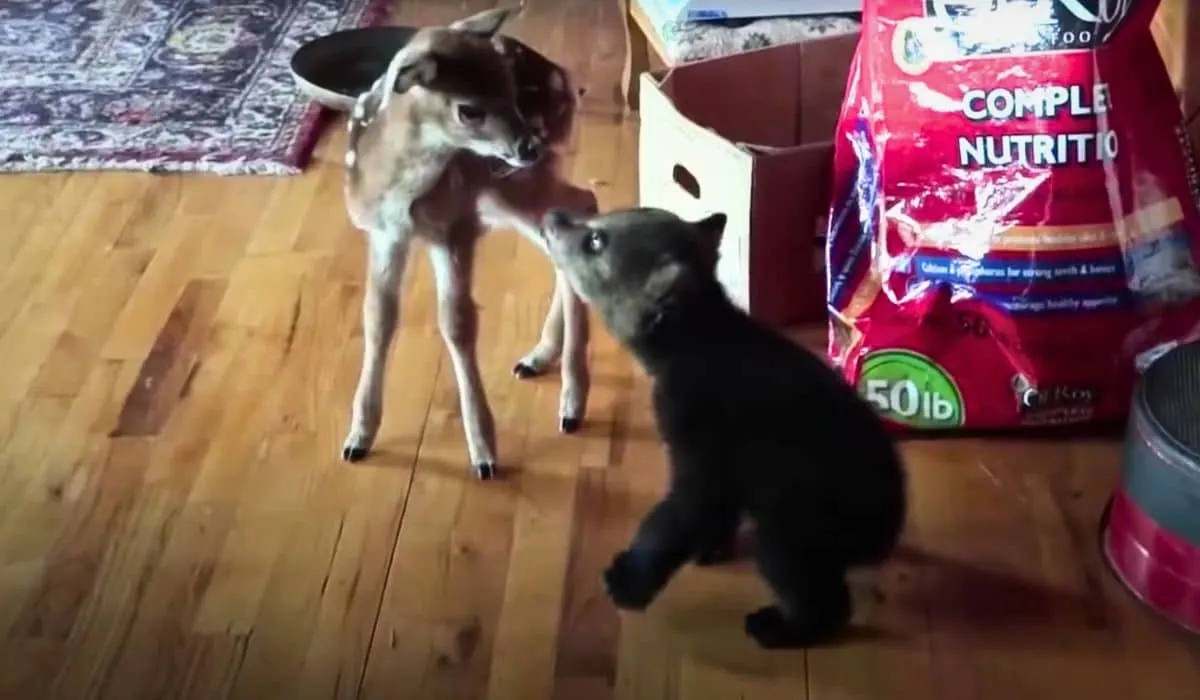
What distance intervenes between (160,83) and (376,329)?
4.61ft

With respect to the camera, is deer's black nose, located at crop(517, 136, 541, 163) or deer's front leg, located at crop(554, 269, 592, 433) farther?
deer's front leg, located at crop(554, 269, 592, 433)

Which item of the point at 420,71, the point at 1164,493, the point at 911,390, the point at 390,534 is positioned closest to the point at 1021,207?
the point at 911,390

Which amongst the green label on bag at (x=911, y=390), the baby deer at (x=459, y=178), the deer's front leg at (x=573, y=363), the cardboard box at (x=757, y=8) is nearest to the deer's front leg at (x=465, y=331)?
the baby deer at (x=459, y=178)

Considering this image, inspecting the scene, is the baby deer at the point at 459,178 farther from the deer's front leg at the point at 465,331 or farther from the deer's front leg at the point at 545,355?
the deer's front leg at the point at 545,355

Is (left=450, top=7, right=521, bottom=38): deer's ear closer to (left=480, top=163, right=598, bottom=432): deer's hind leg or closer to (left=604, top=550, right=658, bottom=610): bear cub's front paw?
(left=480, top=163, right=598, bottom=432): deer's hind leg

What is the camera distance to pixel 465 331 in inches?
72.1

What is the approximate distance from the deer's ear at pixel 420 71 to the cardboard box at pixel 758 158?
0.52m

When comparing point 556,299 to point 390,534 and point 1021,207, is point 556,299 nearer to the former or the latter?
point 390,534

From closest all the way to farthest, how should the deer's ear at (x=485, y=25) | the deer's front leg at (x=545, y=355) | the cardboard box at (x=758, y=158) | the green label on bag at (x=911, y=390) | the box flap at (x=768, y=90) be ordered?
the deer's ear at (x=485, y=25), the green label on bag at (x=911, y=390), the cardboard box at (x=758, y=158), the deer's front leg at (x=545, y=355), the box flap at (x=768, y=90)

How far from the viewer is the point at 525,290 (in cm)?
232

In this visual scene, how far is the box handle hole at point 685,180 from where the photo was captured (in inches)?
85.5

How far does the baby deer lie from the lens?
165 centimetres

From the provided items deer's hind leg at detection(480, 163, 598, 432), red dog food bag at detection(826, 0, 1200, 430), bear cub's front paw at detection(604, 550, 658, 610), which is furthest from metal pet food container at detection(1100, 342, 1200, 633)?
deer's hind leg at detection(480, 163, 598, 432)

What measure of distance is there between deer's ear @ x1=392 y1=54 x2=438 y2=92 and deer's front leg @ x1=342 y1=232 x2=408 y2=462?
0.73 ft
